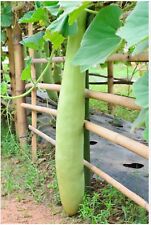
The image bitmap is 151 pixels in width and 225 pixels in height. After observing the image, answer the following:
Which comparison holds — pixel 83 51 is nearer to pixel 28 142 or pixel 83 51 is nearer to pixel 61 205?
pixel 61 205

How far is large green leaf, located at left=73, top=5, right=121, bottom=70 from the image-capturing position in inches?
35.5

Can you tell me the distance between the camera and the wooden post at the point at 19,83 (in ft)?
10.9

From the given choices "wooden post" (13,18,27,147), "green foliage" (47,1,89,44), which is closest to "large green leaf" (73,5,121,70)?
"green foliage" (47,1,89,44)

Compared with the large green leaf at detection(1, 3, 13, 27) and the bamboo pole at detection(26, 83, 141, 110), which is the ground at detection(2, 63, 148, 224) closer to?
the bamboo pole at detection(26, 83, 141, 110)

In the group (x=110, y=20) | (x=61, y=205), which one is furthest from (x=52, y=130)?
(x=110, y=20)

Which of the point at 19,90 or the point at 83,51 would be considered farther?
the point at 19,90

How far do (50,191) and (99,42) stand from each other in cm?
173

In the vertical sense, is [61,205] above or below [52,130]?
below

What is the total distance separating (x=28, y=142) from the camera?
3.43 m

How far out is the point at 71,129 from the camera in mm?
1946

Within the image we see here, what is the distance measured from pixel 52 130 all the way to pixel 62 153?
1.34 m

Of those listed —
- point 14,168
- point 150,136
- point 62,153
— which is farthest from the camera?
point 14,168

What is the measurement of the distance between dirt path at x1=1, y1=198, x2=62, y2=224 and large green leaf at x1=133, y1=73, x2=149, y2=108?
151cm

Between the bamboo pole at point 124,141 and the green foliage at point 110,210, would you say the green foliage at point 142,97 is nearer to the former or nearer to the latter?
the bamboo pole at point 124,141
